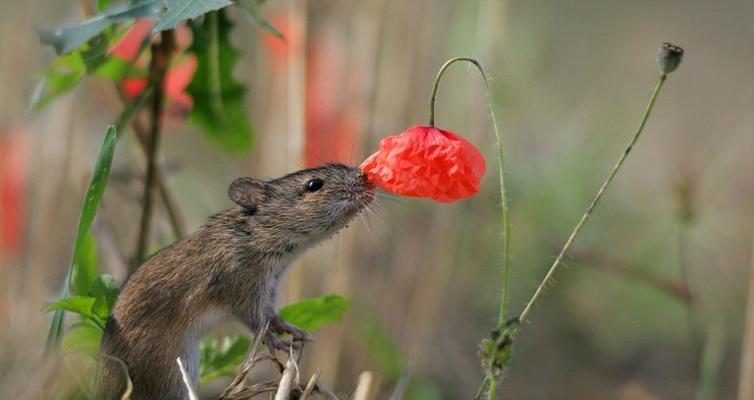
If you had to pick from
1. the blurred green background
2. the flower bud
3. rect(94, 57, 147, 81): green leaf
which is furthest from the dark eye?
the blurred green background

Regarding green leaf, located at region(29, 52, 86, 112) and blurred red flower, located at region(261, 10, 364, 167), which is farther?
blurred red flower, located at region(261, 10, 364, 167)

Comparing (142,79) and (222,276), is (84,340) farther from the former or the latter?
(142,79)

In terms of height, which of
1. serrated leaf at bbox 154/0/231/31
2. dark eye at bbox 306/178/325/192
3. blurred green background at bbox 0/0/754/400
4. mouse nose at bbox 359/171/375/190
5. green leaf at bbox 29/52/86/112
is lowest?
blurred green background at bbox 0/0/754/400

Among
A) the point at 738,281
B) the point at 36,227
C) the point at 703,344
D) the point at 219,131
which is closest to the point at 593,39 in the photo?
the point at 738,281

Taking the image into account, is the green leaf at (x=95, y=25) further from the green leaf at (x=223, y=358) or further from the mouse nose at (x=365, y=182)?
the green leaf at (x=223, y=358)

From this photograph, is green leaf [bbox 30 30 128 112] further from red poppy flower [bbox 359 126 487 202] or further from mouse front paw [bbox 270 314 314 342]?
red poppy flower [bbox 359 126 487 202]

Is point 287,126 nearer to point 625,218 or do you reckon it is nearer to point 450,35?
point 450,35

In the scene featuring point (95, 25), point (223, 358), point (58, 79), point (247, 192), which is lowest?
point (223, 358)

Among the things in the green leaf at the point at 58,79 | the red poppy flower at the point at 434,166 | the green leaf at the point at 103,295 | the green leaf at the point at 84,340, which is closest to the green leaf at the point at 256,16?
the green leaf at the point at 58,79

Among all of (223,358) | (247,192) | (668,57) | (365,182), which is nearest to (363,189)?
(365,182)
